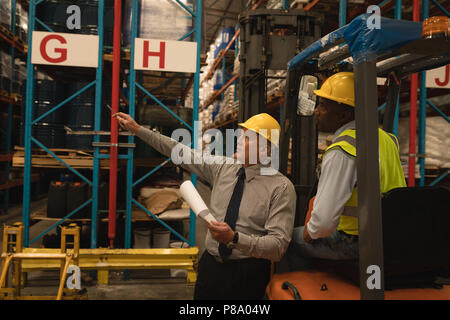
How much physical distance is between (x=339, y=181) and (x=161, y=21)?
13.8 ft

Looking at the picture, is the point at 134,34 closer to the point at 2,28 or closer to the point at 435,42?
the point at 435,42

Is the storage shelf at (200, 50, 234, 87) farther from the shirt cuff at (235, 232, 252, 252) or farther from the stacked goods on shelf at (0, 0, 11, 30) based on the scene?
the shirt cuff at (235, 232, 252, 252)

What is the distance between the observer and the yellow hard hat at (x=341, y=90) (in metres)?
1.97

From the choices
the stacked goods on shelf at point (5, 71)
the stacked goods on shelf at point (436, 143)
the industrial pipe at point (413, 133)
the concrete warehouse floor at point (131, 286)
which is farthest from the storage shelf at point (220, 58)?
the concrete warehouse floor at point (131, 286)

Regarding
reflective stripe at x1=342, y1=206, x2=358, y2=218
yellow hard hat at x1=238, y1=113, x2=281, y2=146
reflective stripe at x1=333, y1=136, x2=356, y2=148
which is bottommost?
reflective stripe at x1=342, y1=206, x2=358, y2=218

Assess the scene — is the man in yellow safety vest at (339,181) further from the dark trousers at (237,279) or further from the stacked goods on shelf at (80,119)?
the stacked goods on shelf at (80,119)

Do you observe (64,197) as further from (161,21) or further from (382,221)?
(382,221)

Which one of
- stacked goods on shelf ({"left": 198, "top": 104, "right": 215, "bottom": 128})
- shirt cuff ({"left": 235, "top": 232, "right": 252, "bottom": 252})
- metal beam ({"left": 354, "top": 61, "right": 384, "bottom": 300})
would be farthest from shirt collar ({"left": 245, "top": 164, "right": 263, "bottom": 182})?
stacked goods on shelf ({"left": 198, "top": 104, "right": 215, "bottom": 128})

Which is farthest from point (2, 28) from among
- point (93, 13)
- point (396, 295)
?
point (396, 295)

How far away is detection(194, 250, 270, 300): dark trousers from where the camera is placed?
2252 mm

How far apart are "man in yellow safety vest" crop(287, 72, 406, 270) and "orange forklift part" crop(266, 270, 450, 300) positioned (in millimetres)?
140
